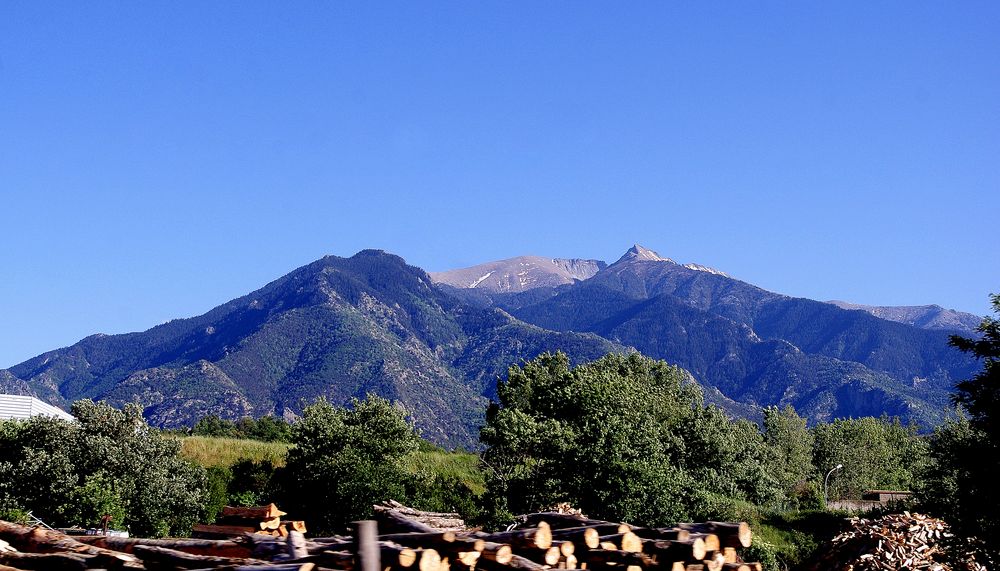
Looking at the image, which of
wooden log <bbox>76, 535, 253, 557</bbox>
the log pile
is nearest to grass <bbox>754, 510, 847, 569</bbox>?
the log pile

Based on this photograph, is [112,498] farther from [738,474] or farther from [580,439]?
[738,474]

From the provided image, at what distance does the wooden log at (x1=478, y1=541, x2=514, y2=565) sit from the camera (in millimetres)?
10008

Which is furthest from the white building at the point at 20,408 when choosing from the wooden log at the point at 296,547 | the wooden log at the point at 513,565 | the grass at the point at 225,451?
the wooden log at the point at 513,565

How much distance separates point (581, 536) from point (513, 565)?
1.09 m

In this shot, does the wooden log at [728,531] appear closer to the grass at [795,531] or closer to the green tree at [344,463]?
the grass at [795,531]

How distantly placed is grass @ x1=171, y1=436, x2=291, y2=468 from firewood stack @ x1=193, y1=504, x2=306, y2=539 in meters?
24.6

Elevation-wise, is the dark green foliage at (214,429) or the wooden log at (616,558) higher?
the dark green foliage at (214,429)

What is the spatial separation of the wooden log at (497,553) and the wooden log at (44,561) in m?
4.56

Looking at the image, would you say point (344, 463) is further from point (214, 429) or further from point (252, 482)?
point (214, 429)

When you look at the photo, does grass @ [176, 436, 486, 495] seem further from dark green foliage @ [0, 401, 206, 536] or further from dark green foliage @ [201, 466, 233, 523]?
dark green foliage @ [0, 401, 206, 536]

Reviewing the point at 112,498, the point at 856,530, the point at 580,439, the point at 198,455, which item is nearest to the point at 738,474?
the point at 580,439

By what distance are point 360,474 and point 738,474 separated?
29273 millimetres

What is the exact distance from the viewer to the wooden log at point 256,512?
28609mm

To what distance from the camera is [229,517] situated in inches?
1235
